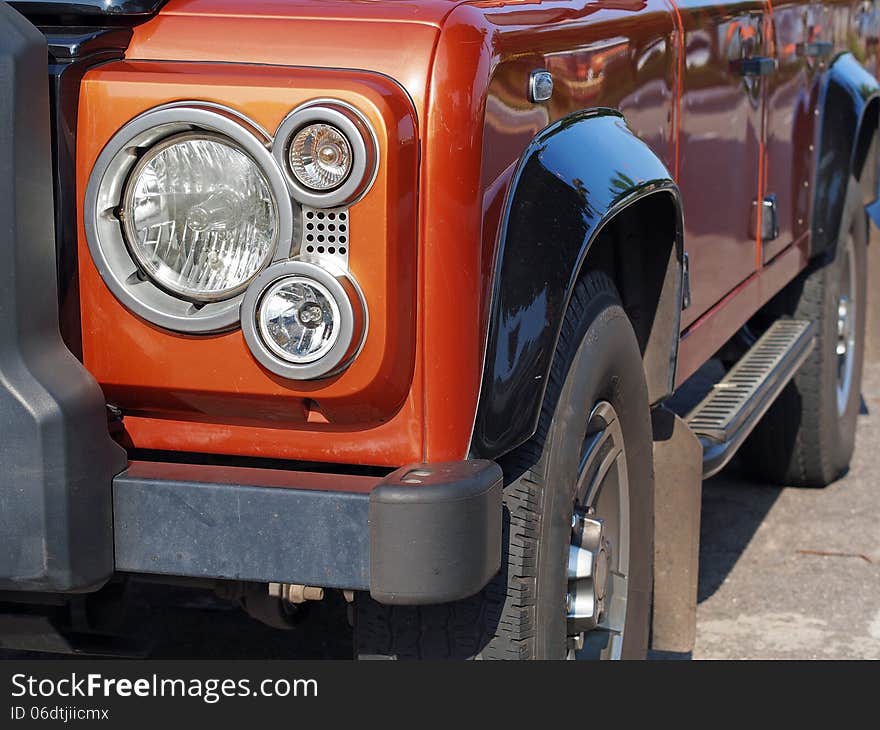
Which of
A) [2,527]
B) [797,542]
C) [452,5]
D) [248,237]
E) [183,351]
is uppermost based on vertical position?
[452,5]

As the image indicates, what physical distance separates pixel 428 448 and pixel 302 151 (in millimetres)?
436

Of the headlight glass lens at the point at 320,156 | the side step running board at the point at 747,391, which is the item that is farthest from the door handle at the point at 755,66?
the headlight glass lens at the point at 320,156

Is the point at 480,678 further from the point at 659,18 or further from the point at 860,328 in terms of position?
the point at 860,328

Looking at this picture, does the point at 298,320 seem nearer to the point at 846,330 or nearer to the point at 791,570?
the point at 791,570

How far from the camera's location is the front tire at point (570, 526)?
2061mm

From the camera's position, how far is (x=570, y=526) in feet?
7.14

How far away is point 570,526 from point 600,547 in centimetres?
19

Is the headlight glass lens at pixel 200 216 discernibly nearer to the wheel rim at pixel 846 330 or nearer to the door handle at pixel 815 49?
the door handle at pixel 815 49

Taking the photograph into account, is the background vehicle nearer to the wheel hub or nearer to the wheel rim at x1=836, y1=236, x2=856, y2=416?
the wheel hub

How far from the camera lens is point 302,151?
179 centimetres

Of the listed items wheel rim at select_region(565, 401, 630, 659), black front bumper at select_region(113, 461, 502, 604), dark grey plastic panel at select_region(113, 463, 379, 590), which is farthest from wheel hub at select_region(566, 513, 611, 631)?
dark grey plastic panel at select_region(113, 463, 379, 590)

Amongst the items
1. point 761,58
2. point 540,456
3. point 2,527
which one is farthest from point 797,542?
point 2,527

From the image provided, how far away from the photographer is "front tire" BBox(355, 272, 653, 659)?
2.06 meters

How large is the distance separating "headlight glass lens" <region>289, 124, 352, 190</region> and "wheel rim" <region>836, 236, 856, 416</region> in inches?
136
